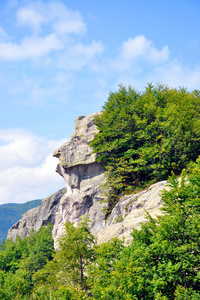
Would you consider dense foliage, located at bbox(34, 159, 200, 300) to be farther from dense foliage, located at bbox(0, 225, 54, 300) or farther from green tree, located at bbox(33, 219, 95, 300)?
dense foliage, located at bbox(0, 225, 54, 300)

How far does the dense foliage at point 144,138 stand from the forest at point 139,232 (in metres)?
0.15

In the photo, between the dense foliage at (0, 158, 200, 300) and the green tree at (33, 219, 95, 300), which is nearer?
the dense foliage at (0, 158, 200, 300)

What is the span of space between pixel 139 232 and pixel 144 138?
904 inches

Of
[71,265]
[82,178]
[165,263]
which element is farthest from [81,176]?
[165,263]

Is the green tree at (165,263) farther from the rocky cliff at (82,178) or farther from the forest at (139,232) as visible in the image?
the rocky cliff at (82,178)

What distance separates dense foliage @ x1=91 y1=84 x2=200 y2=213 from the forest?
15cm

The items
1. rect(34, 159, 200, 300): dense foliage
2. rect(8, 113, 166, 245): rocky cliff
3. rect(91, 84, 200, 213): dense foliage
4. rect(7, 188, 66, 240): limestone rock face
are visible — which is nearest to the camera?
rect(34, 159, 200, 300): dense foliage

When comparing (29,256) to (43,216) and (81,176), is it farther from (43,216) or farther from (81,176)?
(81,176)

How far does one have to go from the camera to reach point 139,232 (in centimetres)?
1673

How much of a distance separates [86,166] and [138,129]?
11256 millimetres

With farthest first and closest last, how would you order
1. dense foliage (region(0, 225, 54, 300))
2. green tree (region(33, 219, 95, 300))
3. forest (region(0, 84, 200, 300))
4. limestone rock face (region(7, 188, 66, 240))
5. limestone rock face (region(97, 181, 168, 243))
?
1. limestone rock face (region(7, 188, 66, 240))
2. dense foliage (region(0, 225, 54, 300))
3. limestone rock face (region(97, 181, 168, 243))
4. green tree (region(33, 219, 95, 300))
5. forest (region(0, 84, 200, 300))

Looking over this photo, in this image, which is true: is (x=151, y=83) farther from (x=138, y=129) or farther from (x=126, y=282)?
(x=126, y=282)

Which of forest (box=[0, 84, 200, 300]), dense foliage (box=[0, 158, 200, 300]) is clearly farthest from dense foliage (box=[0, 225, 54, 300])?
dense foliage (box=[0, 158, 200, 300])

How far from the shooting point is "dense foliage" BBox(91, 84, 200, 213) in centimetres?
Answer: 3466
